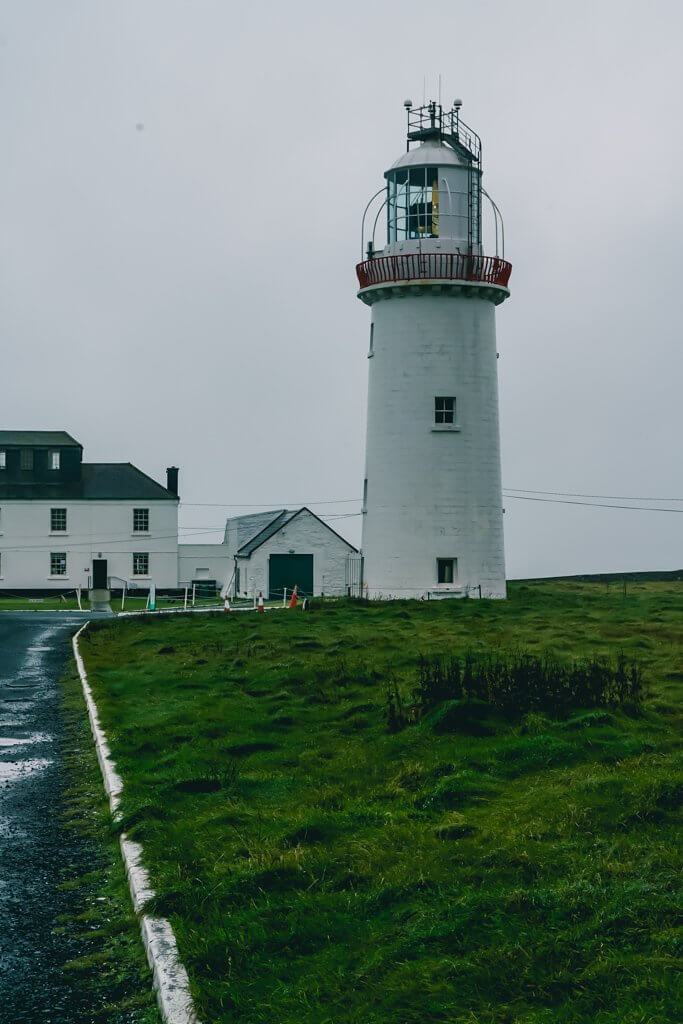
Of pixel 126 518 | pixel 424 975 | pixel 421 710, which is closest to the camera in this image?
pixel 424 975

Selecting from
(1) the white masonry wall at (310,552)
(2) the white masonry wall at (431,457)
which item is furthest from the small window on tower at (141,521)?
(2) the white masonry wall at (431,457)

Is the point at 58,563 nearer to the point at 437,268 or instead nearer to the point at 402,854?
the point at 437,268

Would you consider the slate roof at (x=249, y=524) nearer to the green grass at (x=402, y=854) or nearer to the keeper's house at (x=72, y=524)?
the keeper's house at (x=72, y=524)

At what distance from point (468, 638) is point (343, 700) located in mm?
7913

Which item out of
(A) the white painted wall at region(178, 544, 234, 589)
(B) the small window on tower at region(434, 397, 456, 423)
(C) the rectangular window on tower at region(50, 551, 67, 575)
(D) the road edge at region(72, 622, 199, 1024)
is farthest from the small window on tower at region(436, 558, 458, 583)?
(C) the rectangular window on tower at region(50, 551, 67, 575)

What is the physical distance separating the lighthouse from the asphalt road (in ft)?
65.2

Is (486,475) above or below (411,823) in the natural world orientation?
above

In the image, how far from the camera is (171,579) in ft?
229

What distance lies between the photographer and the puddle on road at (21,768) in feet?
38.5

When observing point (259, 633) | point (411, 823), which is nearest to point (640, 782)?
point (411, 823)

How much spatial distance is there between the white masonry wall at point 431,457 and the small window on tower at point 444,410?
0.60 ft

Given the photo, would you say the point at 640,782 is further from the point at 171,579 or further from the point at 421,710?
the point at 171,579

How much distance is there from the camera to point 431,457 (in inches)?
1436

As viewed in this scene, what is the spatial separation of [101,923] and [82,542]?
62835 millimetres
